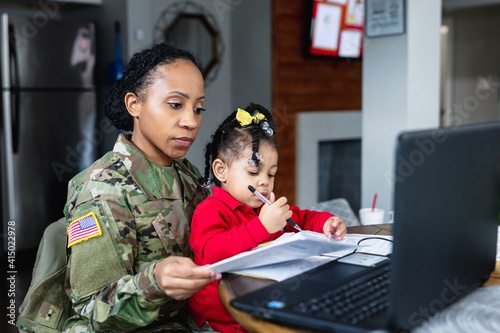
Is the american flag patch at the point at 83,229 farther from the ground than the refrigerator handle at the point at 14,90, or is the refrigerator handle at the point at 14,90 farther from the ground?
the refrigerator handle at the point at 14,90

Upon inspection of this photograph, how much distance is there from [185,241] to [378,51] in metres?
1.74

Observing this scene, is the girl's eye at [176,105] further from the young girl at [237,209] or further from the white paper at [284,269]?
the white paper at [284,269]

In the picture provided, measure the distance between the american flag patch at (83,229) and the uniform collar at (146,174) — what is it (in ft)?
0.58

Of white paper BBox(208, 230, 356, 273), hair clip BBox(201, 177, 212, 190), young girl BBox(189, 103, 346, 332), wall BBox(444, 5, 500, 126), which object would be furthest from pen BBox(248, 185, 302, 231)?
wall BBox(444, 5, 500, 126)

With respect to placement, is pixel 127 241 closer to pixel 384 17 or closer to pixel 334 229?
pixel 334 229

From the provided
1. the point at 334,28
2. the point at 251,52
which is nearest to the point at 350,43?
the point at 334,28

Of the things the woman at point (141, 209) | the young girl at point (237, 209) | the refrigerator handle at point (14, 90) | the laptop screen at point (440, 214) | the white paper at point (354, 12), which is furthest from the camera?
the white paper at point (354, 12)

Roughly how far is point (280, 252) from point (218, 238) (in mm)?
217

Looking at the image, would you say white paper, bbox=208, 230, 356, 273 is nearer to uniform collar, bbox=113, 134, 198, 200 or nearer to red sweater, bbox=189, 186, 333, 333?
red sweater, bbox=189, 186, 333, 333

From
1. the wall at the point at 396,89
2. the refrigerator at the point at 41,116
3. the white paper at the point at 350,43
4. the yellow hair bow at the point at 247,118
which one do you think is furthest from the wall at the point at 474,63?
the yellow hair bow at the point at 247,118

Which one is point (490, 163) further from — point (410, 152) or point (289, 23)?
point (289, 23)

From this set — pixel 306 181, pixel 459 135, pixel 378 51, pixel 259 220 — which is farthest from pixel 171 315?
pixel 306 181

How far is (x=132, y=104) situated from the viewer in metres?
1.42

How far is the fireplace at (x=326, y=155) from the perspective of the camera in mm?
4422
